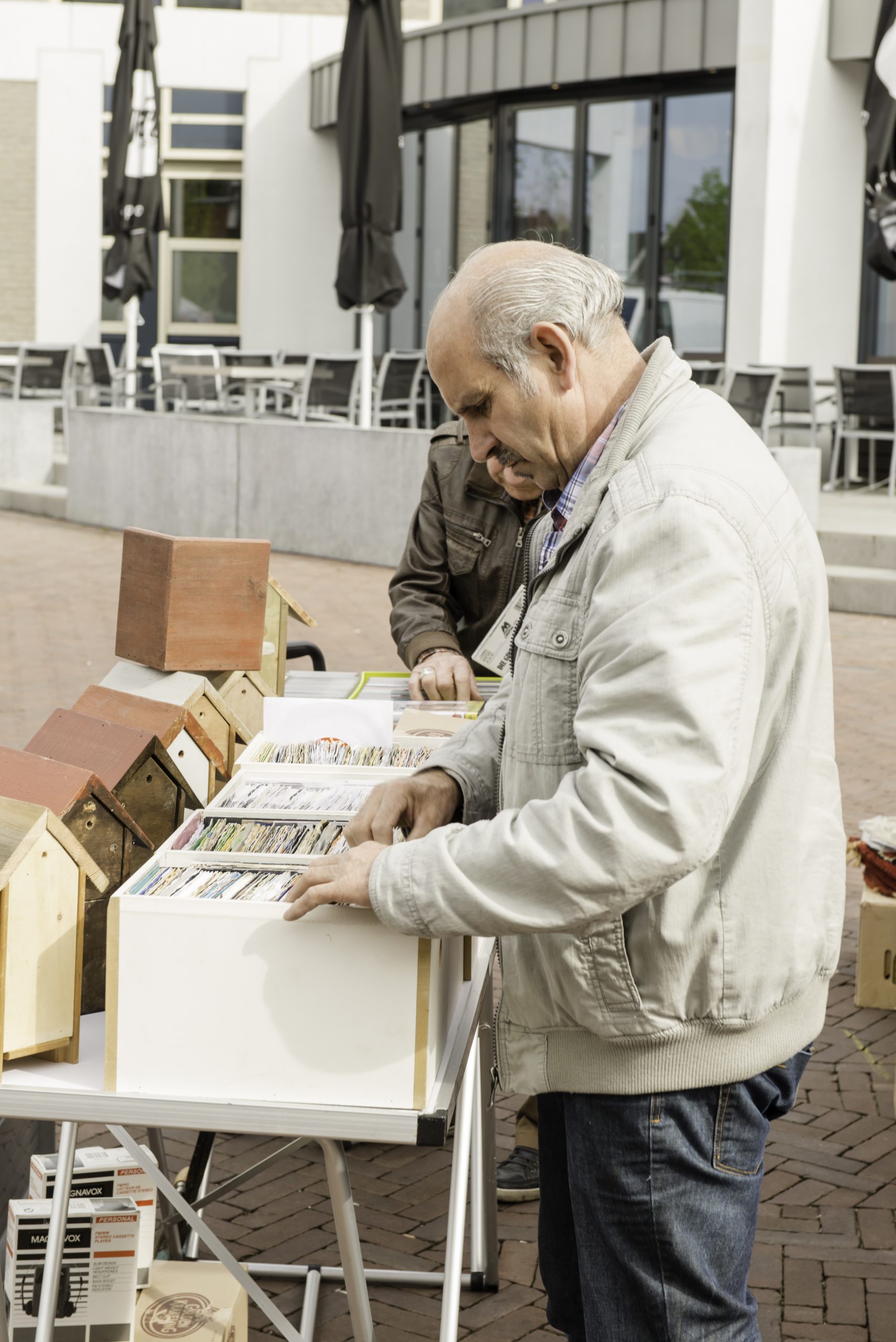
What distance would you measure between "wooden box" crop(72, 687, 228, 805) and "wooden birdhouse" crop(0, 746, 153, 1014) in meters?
0.43

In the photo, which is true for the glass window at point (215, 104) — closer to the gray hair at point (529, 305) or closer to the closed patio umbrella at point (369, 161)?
the closed patio umbrella at point (369, 161)

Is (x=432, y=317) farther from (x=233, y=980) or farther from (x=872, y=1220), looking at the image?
(x=872, y=1220)

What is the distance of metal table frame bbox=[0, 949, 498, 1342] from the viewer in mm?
1919

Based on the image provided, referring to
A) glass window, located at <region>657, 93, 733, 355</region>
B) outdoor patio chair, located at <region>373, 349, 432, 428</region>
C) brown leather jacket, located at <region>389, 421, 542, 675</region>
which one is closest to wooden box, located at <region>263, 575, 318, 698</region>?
brown leather jacket, located at <region>389, 421, 542, 675</region>

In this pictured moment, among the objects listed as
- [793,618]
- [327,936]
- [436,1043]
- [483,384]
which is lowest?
[436,1043]

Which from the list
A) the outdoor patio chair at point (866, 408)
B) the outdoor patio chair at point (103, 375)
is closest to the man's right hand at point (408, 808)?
the outdoor patio chair at point (866, 408)

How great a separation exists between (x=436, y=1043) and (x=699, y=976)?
0.43 m

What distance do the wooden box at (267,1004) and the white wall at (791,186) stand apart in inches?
522

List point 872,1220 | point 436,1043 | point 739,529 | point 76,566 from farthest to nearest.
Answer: point 76,566, point 872,1220, point 436,1043, point 739,529

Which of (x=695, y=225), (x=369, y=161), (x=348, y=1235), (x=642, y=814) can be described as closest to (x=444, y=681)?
(x=348, y=1235)

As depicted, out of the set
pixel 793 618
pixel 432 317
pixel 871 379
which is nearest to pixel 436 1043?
pixel 793 618

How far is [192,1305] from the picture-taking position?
2.68 m

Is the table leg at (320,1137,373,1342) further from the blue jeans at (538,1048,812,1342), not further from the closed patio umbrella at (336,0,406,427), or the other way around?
the closed patio umbrella at (336,0,406,427)

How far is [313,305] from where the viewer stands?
2244 centimetres
